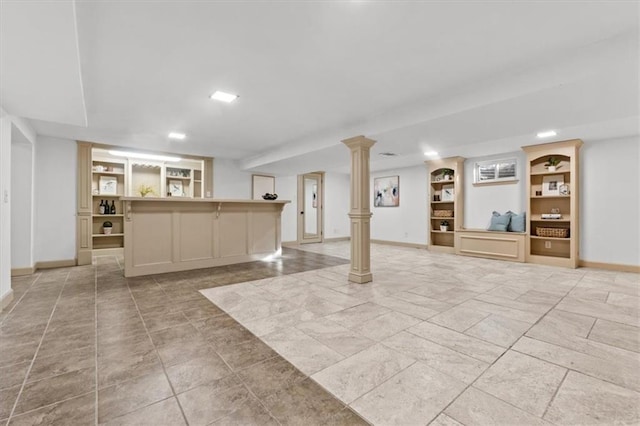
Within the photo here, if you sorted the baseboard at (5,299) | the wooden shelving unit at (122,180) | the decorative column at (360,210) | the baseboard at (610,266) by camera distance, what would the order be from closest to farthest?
1. the baseboard at (5,299)
2. the decorative column at (360,210)
3. the baseboard at (610,266)
4. the wooden shelving unit at (122,180)

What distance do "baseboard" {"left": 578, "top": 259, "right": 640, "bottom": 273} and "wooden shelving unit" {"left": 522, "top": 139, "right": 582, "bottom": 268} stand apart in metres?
0.23

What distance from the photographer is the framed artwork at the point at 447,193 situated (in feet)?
24.6

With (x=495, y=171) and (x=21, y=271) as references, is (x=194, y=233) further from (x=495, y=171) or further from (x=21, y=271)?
(x=495, y=171)

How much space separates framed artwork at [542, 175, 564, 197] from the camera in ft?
18.5

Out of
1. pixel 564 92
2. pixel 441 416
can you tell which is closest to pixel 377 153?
pixel 564 92

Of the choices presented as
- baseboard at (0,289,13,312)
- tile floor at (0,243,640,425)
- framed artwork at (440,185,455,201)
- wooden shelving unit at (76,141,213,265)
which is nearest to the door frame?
wooden shelving unit at (76,141,213,265)

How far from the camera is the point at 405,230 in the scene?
862cm

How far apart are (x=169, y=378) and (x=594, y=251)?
6.96 metres

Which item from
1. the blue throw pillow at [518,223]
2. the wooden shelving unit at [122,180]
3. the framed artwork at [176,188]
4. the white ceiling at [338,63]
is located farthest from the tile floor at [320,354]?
the framed artwork at [176,188]

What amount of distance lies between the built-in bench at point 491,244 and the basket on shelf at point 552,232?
28 centimetres

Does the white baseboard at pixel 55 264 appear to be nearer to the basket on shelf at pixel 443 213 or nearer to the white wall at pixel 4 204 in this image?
the white wall at pixel 4 204

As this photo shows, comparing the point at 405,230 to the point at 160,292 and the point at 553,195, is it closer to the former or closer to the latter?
the point at 553,195

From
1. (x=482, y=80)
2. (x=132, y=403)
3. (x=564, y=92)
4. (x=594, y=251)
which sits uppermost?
(x=482, y=80)

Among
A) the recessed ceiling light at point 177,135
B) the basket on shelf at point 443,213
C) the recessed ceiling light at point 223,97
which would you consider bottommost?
the basket on shelf at point 443,213
